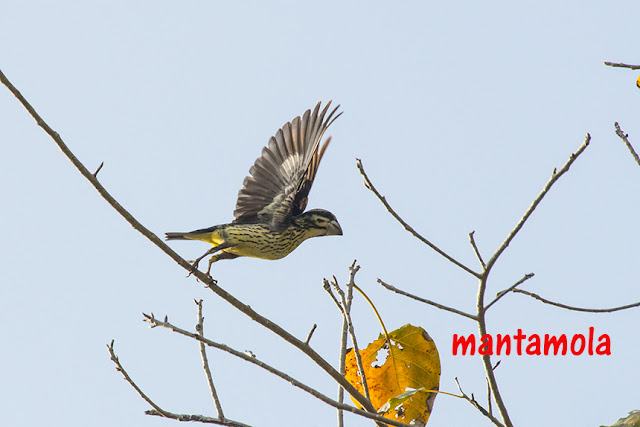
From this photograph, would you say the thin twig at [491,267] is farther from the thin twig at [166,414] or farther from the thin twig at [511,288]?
the thin twig at [166,414]

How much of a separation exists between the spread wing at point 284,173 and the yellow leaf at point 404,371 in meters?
2.75

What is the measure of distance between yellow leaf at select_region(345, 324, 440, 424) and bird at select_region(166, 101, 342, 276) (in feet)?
7.67

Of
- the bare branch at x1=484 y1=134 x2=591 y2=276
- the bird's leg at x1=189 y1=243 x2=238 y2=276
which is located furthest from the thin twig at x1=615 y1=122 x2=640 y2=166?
the bird's leg at x1=189 y1=243 x2=238 y2=276

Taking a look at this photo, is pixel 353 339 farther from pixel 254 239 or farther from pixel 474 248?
pixel 254 239

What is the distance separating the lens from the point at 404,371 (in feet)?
15.8

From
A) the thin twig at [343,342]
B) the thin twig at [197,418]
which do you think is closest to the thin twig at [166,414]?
the thin twig at [197,418]

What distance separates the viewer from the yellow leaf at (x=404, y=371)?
14.8 ft

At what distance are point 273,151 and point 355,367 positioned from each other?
11.6 ft

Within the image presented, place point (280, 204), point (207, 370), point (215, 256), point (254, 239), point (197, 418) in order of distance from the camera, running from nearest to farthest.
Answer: point (197, 418) → point (207, 370) → point (254, 239) → point (215, 256) → point (280, 204)

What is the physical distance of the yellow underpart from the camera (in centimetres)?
692

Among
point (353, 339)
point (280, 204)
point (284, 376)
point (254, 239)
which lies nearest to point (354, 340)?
point (353, 339)

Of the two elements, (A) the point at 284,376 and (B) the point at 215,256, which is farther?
(B) the point at 215,256

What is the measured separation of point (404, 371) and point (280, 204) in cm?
303

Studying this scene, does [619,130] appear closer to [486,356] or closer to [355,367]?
[486,356]
